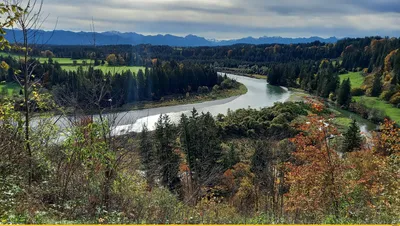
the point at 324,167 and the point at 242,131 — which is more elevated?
the point at 324,167

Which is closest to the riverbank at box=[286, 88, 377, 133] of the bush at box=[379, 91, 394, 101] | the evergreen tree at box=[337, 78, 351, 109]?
the evergreen tree at box=[337, 78, 351, 109]

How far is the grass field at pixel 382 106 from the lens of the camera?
146ft

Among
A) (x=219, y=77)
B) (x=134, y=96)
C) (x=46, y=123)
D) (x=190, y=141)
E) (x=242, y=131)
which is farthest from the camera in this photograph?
(x=219, y=77)

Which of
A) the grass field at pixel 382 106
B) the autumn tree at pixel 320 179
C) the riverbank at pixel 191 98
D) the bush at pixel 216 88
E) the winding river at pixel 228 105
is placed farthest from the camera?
the bush at pixel 216 88

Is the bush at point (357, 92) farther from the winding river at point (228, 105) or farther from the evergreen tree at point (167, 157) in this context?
the evergreen tree at point (167, 157)

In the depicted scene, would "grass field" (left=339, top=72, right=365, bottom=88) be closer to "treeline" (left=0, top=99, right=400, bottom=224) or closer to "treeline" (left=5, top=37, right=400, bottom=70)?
"treeline" (left=5, top=37, right=400, bottom=70)

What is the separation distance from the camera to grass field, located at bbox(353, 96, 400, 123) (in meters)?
44.6

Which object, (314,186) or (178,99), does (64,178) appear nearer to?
(314,186)

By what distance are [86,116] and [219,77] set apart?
6736 centimetres

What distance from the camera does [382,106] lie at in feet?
161

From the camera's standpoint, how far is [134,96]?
57.1m

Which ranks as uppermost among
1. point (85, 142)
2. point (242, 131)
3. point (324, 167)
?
point (85, 142)

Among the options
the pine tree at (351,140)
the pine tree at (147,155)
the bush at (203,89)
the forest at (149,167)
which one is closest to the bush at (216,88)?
the bush at (203,89)

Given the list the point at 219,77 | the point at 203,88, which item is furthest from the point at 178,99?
the point at 219,77
